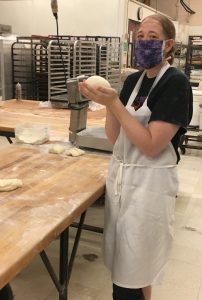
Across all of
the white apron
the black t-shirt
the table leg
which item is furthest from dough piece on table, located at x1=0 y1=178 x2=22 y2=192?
the black t-shirt

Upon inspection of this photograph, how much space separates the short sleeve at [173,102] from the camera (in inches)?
51.5

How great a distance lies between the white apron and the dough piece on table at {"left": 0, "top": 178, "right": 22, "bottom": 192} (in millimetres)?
407

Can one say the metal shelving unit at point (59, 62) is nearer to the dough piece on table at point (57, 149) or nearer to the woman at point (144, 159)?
the dough piece on table at point (57, 149)

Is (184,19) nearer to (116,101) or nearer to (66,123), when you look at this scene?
(66,123)

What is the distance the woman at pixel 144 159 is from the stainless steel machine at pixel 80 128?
56 cm

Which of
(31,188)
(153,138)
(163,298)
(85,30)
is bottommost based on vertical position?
(163,298)

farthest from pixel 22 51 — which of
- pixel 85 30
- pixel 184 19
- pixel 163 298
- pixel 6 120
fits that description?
pixel 184 19

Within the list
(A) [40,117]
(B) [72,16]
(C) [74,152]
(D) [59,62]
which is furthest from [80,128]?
(B) [72,16]

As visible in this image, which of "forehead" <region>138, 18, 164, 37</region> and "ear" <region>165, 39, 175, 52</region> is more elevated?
"forehead" <region>138, 18, 164, 37</region>

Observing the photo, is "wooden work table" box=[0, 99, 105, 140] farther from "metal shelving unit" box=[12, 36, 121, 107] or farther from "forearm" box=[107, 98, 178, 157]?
"forearm" box=[107, 98, 178, 157]

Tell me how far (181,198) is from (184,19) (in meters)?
6.97

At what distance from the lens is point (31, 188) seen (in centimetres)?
157

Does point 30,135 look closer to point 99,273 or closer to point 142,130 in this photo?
point 99,273

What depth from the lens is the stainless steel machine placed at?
215 centimetres
